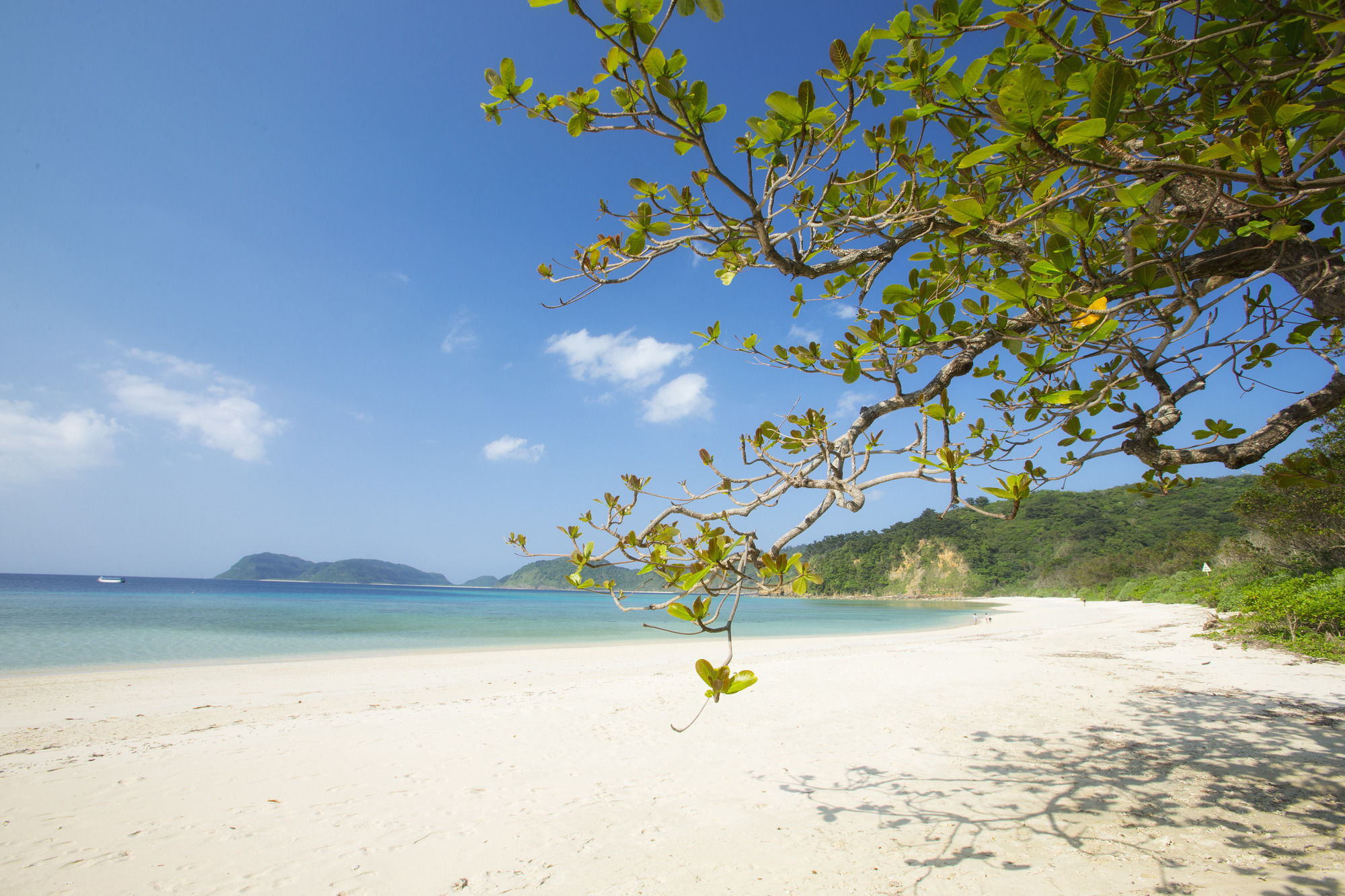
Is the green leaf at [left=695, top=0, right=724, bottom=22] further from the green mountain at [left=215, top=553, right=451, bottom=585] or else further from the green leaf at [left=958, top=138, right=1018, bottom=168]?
the green mountain at [left=215, top=553, right=451, bottom=585]

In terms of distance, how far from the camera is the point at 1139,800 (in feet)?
10.5

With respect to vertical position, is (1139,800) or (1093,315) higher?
(1093,315)

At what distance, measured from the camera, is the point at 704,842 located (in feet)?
9.74

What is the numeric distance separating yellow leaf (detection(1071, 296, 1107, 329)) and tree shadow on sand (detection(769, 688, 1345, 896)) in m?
2.46

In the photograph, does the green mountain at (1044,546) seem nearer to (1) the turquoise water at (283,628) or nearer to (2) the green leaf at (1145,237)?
(1) the turquoise water at (283,628)

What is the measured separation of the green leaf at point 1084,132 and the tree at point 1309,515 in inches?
376

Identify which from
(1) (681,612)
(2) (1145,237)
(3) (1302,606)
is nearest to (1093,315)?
(2) (1145,237)

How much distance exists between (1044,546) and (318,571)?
161593 millimetres

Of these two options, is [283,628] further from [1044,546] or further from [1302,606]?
[1044,546]

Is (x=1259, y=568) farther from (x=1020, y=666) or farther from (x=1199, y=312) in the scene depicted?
(x=1199, y=312)

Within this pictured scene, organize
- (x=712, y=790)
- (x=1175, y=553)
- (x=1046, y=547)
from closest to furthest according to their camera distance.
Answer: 1. (x=712, y=790)
2. (x=1175, y=553)
3. (x=1046, y=547)

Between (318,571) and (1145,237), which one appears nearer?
(1145,237)

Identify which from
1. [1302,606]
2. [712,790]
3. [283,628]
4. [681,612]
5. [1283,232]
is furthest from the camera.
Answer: [283,628]

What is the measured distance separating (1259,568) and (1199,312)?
57.9ft
